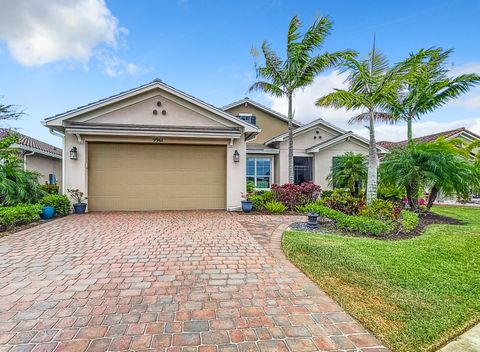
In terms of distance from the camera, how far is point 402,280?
3965 mm

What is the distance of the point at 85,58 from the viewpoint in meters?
13.6

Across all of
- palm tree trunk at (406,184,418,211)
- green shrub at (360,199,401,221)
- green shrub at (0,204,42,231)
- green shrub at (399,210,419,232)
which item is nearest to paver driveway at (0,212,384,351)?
green shrub at (0,204,42,231)

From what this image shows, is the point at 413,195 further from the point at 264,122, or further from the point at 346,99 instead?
the point at 264,122

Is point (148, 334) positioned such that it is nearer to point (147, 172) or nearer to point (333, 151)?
point (147, 172)

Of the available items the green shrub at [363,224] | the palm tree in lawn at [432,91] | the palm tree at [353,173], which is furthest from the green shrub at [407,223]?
the palm tree in lawn at [432,91]

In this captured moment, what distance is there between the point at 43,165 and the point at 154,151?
1068 centimetres

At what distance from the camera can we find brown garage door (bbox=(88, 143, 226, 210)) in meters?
11.1

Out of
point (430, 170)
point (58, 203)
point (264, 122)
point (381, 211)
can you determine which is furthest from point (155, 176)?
point (430, 170)

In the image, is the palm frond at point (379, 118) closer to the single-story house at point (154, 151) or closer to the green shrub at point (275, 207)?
the single-story house at point (154, 151)

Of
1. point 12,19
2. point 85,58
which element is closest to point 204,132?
point 85,58

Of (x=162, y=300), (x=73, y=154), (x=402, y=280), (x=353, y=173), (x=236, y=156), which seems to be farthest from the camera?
(x=353, y=173)

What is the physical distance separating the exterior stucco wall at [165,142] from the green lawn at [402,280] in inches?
204

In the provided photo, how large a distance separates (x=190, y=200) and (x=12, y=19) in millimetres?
10840

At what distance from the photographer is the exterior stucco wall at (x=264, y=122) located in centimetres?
1820
